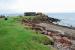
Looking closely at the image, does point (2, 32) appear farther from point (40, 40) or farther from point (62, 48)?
point (62, 48)

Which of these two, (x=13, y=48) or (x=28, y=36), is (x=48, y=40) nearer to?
(x=28, y=36)

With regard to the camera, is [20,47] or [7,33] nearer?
[20,47]

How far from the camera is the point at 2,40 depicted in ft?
76.2

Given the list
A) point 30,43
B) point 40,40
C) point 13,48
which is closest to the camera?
point 13,48

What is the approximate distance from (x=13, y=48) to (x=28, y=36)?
166 inches

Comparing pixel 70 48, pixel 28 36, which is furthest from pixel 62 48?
pixel 28 36

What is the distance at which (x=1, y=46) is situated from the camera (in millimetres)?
21859

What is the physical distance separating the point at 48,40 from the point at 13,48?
4795mm

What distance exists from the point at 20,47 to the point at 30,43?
1.51 metres

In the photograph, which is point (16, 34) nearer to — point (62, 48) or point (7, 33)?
point (7, 33)

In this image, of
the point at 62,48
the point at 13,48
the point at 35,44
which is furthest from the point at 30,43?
the point at 62,48

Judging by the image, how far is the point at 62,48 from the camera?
25938 millimetres

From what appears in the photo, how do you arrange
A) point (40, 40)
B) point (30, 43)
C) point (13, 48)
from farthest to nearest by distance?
1. point (40, 40)
2. point (30, 43)
3. point (13, 48)

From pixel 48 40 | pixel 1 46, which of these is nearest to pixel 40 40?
pixel 48 40
